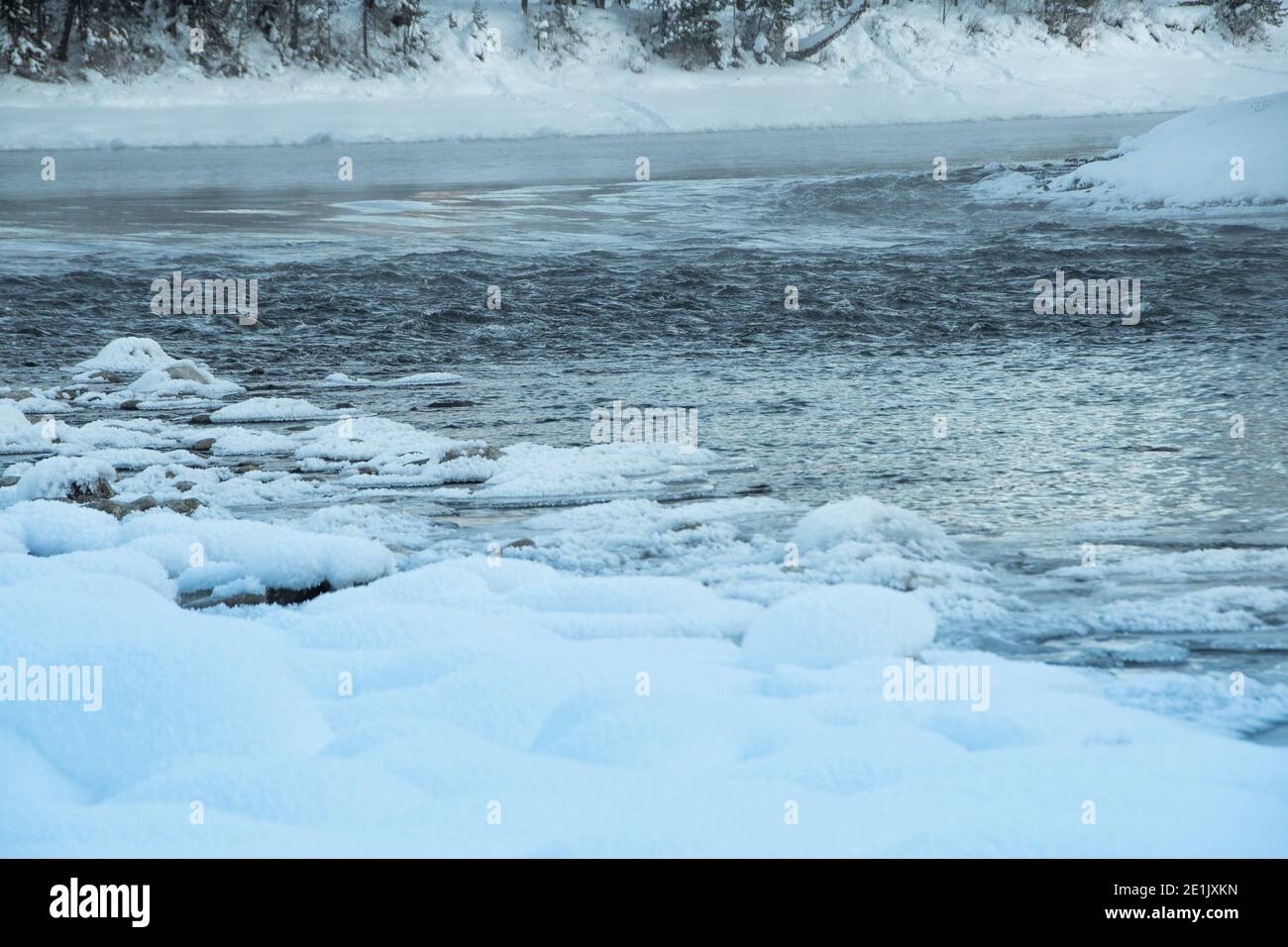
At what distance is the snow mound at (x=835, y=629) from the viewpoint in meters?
3.63

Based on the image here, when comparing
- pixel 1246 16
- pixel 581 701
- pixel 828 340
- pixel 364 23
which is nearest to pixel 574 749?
pixel 581 701

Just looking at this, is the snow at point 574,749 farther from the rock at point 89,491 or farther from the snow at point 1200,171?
the snow at point 1200,171

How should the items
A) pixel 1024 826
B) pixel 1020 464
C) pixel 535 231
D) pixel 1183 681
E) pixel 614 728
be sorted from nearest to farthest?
pixel 1024 826 < pixel 614 728 < pixel 1183 681 < pixel 1020 464 < pixel 535 231

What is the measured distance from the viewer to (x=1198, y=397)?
6852 millimetres

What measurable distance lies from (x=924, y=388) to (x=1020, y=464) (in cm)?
172

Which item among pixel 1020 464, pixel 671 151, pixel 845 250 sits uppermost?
pixel 671 151

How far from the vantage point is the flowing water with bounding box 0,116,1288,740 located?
4.72 metres

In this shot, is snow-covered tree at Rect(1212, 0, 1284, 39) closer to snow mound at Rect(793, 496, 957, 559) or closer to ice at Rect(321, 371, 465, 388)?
ice at Rect(321, 371, 465, 388)

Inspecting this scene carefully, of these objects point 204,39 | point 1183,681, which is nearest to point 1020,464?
point 1183,681

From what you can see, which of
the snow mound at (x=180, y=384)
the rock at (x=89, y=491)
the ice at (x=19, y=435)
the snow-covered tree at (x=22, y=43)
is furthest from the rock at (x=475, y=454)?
the snow-covered tree at (x=22, y=43)

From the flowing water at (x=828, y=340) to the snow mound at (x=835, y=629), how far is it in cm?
21
